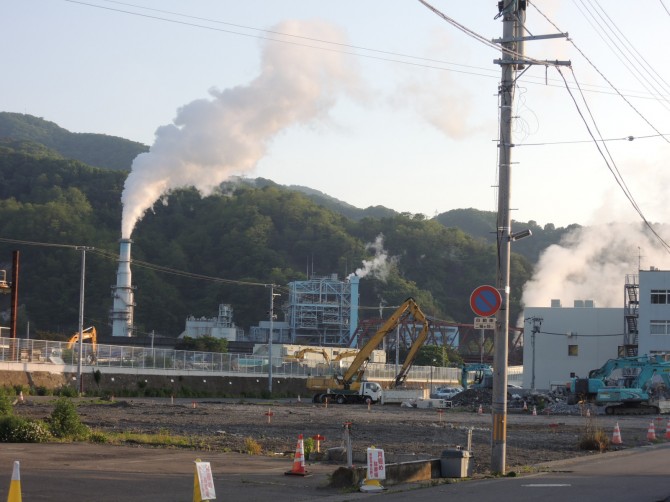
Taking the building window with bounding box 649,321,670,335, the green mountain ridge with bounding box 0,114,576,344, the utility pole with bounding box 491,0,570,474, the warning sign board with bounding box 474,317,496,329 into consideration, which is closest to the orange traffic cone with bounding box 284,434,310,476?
the utility pole with bounding box 491,0,570,474

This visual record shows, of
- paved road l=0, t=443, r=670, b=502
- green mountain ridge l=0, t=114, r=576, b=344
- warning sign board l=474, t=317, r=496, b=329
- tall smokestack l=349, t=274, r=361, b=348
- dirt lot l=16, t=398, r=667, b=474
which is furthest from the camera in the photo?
green mountain ridge l=0, t=114, r=576, b=344

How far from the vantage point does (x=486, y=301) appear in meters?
20.8

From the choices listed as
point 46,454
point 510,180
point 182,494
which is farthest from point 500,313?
point 46,454

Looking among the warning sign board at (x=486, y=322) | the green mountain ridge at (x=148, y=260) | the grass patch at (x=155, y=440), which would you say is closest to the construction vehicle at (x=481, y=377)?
the grass patch at (x=155, y=440)

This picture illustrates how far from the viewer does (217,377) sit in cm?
7844

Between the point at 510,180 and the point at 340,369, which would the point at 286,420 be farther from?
the point at 340,369

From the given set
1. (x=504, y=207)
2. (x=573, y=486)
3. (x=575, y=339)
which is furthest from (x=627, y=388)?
(x=573, y=486)

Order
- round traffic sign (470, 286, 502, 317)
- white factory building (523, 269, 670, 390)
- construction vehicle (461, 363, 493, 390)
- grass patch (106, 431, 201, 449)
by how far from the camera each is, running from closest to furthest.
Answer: round traffic sign (470, 286, 502, 317) < grass patch (106, 431, 201, 449) < construction vehicle (461, 363, 493, 390) < white factory building (523, 269, 670, 390)

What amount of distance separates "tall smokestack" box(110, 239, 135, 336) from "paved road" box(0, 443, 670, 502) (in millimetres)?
90099

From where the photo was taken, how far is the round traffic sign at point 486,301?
67.9ft

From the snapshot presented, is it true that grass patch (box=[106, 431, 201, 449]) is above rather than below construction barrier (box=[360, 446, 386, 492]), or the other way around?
below

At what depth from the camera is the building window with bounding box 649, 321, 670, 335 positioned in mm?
86312

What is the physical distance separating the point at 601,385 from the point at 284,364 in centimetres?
3156

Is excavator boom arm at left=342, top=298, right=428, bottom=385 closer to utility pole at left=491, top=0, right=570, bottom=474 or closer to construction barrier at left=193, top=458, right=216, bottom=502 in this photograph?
utility pole at left=491, top=0, right=570, bottom=474
